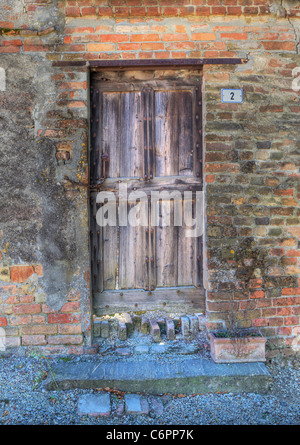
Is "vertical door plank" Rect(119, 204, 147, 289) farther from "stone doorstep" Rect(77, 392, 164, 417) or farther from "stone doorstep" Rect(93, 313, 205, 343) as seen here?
"stone doorstep" Rect(77, 392, 164, 417)

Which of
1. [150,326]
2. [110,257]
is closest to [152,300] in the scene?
[150,326]

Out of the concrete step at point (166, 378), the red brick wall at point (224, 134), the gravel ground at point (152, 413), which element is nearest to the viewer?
→ the gravel ground at point (152, 413)

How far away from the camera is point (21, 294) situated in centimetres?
288

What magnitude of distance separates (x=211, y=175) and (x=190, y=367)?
5.55 feet

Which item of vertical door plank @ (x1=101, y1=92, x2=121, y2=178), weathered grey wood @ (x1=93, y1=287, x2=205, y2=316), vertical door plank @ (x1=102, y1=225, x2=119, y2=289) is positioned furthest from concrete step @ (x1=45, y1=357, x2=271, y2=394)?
→ vertical door plank @ (x1=101, y1=92, x2=121, y2=178)

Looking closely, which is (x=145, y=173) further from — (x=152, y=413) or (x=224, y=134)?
(x=152, y=413)

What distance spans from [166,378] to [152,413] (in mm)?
285

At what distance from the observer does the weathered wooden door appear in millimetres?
3088

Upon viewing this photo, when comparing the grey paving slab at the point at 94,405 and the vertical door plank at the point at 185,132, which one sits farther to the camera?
the vertical door plank at the point at 185,132

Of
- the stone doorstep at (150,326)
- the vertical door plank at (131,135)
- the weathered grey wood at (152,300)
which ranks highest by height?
the vertical door plank at (131,135)

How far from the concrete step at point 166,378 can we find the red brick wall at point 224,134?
1.16 feet

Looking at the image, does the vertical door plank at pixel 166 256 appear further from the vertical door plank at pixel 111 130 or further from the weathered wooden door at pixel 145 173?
the vertical door plank at pixel 111 130

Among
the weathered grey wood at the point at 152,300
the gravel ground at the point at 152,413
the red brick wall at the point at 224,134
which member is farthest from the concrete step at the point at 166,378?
the weathered grey wood at the point at 152,300

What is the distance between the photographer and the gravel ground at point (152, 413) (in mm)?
2290
